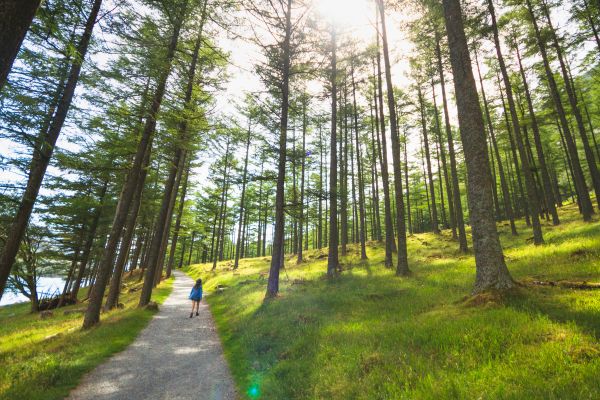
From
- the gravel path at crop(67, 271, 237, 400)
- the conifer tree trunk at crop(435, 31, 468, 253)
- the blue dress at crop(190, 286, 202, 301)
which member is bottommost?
the gravel path at crop(67, 271, 237, 400)

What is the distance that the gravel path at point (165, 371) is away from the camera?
533cm

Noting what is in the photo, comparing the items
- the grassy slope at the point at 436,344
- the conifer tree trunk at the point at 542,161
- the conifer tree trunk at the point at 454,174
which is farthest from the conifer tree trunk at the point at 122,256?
the conifer tree trunk at the point at 542,161

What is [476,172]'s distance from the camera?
6.60m

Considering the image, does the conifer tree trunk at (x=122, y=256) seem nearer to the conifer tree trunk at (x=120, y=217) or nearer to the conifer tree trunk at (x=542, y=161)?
the conifer tree trunk at (x=120, y=217)

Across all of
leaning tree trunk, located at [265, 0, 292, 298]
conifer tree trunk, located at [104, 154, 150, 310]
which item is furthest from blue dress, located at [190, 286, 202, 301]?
conifer tree trunk, located at [104, 154, 150, 310]

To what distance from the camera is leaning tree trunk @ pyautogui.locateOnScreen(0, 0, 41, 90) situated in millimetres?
2451

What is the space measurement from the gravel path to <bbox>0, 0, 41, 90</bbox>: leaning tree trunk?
5763 mm

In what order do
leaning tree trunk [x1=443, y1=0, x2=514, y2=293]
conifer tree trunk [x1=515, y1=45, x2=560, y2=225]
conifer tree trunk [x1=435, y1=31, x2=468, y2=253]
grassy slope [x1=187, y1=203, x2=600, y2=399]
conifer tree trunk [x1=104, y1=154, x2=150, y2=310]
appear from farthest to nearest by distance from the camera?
1. conifer tree trunk [x1=515, y1=45, x2=560, y2=225]
2. conifer tree trunk [x1=435, y1=31, x2=468, y2=253]
3. conifer tree trunk [x1=104, y1=154, x2=150, y2=310]
4. leaning tree trunk [x1=443, y1=0, x2=514, y2=293]
5. grassy slope [x1=187, y1=203, x2=600, y2=399]

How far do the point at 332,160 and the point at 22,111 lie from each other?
12.8 m

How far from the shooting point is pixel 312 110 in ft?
48.2

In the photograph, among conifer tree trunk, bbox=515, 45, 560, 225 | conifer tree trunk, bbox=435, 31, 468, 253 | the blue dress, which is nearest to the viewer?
the blue dress

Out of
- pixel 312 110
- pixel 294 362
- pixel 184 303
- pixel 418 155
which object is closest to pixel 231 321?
pixel 294 362

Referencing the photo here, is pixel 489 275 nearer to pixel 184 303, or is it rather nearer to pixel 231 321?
pixel 231 321

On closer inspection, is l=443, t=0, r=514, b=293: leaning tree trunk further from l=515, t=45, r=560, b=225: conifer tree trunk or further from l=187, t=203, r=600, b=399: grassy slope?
l=515, t=45, r=560, b=225: conifer tree trunk
